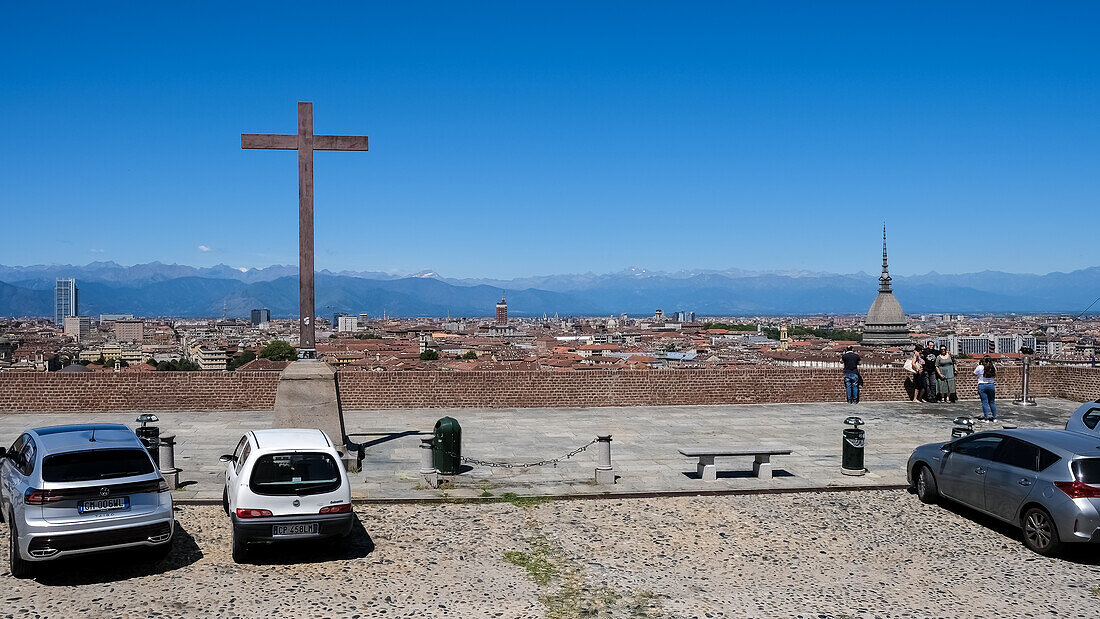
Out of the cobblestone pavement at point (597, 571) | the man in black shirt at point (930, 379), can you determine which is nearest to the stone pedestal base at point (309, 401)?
the cobblestone pavement at point (597, 571)

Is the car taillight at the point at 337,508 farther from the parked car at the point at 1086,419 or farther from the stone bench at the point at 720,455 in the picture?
the parked car at the point at 1086,419

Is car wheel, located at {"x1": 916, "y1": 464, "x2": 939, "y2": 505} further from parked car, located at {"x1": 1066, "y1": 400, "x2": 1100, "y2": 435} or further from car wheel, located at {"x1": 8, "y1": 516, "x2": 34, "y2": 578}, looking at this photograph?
car wheel, located at {"x1": 8, "y1": 516, "x2": 34, "y2": 578}

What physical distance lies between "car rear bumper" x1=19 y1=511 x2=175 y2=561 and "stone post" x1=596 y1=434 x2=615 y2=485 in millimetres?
5879

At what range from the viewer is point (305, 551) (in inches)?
340

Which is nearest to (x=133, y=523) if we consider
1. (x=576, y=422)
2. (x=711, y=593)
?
(x=711, y=593)

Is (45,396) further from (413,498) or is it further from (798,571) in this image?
(798,571)

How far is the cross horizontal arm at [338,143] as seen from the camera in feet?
45.3

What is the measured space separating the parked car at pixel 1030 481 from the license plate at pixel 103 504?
9086 mm

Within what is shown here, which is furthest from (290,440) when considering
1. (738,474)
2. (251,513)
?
(738,474)

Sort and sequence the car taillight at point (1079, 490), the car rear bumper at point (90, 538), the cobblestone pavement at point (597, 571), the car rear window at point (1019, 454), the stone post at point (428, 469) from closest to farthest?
the cobblestone pavement at point (597, 571) < the car rear bumper at point (90, 538) < the car taillight at point (1079, 490) < the car rear window at point (1019, 454) < the stone post at point (428, 469)

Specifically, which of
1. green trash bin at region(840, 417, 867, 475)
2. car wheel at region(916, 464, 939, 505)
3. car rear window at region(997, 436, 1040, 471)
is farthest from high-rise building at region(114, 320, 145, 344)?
car rear window at region(997, 436, 1040, 471)

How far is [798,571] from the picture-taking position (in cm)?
Result: 819

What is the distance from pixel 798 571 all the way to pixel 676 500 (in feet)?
9.78

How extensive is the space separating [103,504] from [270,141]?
25.2 ft
